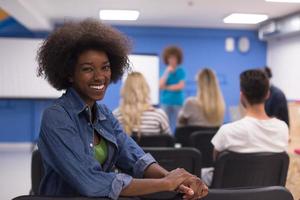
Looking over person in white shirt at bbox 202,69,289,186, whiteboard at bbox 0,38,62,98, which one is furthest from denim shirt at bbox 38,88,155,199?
whiteboard at bbox 0,38,62,98

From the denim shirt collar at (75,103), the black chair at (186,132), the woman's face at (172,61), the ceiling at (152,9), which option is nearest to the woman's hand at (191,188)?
the denim shirt collar at (75,103)

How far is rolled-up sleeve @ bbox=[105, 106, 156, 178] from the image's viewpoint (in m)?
1.47

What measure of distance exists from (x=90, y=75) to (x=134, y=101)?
5.23 ft

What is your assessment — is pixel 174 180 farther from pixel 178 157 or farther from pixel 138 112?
pixel 138 112

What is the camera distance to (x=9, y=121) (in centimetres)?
676

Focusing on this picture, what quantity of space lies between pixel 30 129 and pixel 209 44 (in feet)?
12.5

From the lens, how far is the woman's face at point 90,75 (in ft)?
4.47

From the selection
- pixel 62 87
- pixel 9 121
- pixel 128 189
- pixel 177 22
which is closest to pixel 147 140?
pixel 62 87

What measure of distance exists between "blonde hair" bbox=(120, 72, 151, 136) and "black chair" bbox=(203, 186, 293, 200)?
1.78m

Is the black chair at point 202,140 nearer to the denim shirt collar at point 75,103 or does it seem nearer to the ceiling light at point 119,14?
the denim shirt collar at point 75,103

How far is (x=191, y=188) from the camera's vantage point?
1220mm

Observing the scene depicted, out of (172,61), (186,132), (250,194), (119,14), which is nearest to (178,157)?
(250,194)

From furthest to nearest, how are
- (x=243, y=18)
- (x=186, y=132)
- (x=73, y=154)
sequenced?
1. (x=243, y=18)
2. (x=186, y=132)
3. (x=73, y=154)

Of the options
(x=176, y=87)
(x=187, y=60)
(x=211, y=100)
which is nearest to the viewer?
(x=211, y=100)
